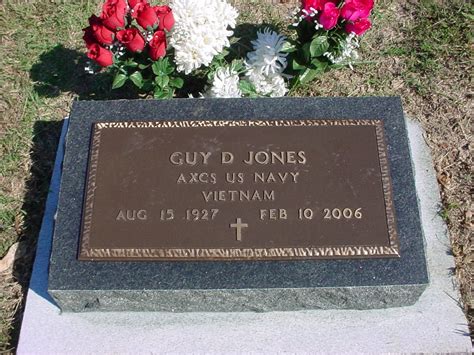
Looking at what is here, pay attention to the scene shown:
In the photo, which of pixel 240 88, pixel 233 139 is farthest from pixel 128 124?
pixel 240 88

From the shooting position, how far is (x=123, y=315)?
2.91 m

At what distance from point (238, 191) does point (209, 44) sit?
3.21 feet

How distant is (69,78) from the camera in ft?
13.2

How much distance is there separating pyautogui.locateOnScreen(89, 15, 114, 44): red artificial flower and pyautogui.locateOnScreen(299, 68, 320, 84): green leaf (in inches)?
48.2

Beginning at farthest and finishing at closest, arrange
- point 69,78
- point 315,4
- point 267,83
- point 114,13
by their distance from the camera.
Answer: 1. point 69,78
2. point 267,83
3. point 315,4
4. point 114,13

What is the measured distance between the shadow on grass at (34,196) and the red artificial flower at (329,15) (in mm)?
1863

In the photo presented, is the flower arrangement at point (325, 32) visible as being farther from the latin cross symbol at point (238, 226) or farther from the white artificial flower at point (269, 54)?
the latin cross symbol at point (238, 226)

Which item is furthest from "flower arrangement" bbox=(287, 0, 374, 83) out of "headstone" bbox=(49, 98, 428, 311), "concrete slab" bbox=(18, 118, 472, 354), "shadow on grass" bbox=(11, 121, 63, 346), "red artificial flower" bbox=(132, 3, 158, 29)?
"shadow on grass" bbox=(11, 121, 63, 346)

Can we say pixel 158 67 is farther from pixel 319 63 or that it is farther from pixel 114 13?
pixel 319 63

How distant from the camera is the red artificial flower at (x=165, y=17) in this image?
3.21m

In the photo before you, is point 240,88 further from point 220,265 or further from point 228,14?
point 220,265

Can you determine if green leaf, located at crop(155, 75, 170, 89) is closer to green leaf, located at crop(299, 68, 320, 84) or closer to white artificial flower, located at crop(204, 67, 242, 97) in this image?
white artificial flower, located at crop(204, 67, 242, 97)

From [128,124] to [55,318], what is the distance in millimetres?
1082

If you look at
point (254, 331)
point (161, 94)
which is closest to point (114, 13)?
point (161, 94)
